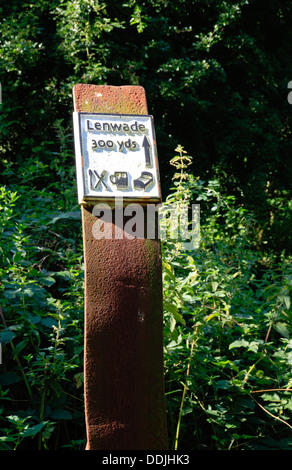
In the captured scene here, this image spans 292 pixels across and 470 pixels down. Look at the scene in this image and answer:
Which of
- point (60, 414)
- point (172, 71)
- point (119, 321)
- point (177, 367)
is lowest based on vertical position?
point (60, 414)

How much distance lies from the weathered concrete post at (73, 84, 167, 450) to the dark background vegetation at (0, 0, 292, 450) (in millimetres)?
440

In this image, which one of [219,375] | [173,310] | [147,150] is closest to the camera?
[147,150]

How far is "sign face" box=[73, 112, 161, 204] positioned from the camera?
244 centimetres

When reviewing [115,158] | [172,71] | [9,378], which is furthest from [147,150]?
[172,71]

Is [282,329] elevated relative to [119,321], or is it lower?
lower

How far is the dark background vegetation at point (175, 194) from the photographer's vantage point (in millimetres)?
3033

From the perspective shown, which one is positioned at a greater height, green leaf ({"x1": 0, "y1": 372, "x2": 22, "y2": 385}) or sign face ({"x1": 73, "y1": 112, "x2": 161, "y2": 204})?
sign face ({"x1": 73, "y1": 112, "x2": 161, "y2": 204})

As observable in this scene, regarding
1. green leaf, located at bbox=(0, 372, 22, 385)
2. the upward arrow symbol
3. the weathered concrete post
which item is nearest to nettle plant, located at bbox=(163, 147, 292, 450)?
the weathered concrete post

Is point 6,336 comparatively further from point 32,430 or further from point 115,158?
point 115,158

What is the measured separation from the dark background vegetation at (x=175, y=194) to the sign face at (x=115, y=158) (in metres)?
0.73

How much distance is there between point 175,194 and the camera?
3369 mm

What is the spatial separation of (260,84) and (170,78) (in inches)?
63.8

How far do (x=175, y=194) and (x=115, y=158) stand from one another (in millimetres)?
925

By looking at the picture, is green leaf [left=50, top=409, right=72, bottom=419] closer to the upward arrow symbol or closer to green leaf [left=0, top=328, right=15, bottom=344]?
green leaf [left=0, top=328, right=15, bottom=344]
